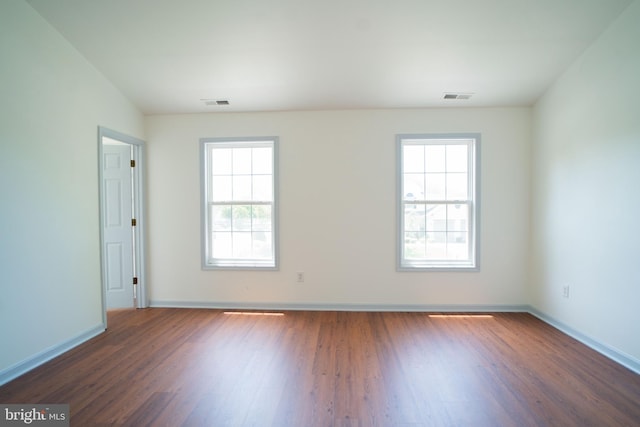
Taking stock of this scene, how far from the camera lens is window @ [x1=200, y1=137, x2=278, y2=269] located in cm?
369

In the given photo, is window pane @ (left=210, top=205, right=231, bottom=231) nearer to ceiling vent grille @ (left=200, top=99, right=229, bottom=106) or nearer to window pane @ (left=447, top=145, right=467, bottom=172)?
ceiling vent grille @ (left=200, top=99, right=229, bottom=106)

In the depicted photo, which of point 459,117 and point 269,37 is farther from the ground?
point 269,37

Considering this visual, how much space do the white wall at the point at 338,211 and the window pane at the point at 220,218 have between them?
188 millimetres

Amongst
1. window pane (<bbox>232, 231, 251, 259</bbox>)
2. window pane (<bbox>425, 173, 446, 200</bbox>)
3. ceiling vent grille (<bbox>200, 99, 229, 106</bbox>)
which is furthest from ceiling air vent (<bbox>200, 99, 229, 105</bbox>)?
window pane (<bbox>425, 173, 446, 200</bbox>)

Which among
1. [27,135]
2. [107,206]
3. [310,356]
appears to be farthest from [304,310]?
[27,135]

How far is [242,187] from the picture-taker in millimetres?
3744

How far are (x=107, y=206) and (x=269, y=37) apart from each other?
2962 mm

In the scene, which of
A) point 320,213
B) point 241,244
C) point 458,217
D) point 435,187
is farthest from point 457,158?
point 241,244

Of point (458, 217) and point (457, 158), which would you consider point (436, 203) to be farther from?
point (457, 158)

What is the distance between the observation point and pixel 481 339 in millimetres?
2781

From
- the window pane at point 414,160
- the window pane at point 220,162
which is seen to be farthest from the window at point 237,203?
the window pane at point 414,160

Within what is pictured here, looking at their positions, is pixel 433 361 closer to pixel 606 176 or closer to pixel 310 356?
pixel 310 356

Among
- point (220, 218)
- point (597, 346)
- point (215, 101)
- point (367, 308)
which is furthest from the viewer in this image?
point (220, 218)

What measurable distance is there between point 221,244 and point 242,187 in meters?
0.82
